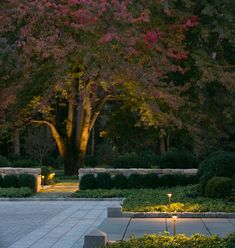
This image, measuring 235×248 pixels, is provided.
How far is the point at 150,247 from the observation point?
33.7 feet

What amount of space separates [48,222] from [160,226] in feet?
10.9

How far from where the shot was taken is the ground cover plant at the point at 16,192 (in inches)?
953

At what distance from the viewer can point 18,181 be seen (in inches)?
1051

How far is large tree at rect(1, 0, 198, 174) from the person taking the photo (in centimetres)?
2489

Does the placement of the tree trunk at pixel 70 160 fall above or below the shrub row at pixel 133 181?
above

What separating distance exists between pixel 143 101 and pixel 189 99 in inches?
92.9

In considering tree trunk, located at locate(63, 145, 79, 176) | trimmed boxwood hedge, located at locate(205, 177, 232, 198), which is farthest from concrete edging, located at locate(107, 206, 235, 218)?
tree trunk, located at locate(63, 145, 79, 176)

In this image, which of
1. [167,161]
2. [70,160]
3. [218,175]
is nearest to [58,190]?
[167,161]

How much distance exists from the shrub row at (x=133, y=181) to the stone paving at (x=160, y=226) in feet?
32.2

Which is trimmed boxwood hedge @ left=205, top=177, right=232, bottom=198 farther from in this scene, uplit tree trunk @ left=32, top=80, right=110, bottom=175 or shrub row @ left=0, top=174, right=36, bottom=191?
uplit tree trunk @ left=32, top=80, right=110, bottom=175

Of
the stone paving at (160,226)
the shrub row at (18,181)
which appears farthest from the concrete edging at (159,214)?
the shrub row at (18,181)

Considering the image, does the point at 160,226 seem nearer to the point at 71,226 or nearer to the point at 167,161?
the point at 71,226

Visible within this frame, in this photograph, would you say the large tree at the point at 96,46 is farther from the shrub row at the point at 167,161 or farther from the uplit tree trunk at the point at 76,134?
the uplit tree trunk at the point at 76,134

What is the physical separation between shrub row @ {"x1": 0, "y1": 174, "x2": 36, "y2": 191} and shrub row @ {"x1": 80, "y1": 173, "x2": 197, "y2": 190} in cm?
215
